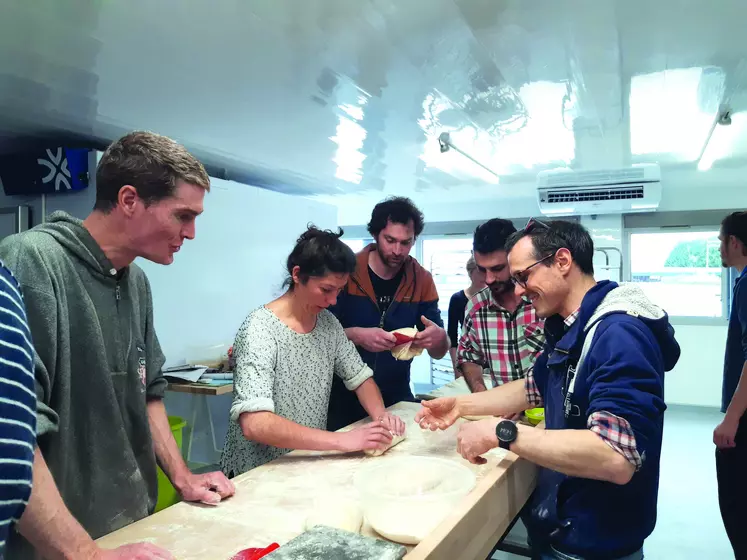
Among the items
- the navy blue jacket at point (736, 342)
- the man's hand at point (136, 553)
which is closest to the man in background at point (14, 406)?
the man's hand at point (136, 553)

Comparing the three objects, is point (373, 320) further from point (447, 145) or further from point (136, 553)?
point (447, 145)

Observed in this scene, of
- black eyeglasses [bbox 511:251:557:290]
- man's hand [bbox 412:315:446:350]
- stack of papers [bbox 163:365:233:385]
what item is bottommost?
stack of papers [bbox 163:365:233:385]

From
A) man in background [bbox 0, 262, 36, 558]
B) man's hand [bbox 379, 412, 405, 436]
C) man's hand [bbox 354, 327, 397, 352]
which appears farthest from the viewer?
man's hand [bbox 354, 327, 397, 352]

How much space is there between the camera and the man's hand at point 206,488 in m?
1.22

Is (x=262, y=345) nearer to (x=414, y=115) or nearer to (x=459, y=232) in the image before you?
(x=414, y=115)

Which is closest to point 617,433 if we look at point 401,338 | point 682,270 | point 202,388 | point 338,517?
point 338,517

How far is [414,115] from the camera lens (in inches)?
118

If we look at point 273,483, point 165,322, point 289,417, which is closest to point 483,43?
point 289,417

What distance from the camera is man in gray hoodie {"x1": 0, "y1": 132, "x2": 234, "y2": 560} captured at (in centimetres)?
104

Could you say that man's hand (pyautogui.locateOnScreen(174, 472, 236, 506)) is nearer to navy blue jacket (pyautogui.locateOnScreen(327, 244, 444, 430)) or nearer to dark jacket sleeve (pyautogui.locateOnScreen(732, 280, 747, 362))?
navy blue jacket (pyautogui.locateOnScreen(327, 244, 444, 430))

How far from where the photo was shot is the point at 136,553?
92 cm

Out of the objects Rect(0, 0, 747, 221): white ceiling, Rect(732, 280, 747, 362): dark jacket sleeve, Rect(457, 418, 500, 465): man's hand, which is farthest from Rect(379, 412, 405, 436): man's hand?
Rect(732, 280, 747, 362): dark jacket sleeve

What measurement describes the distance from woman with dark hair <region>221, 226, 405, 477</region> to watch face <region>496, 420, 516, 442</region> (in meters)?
0.45

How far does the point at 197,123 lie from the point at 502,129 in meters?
1.89
